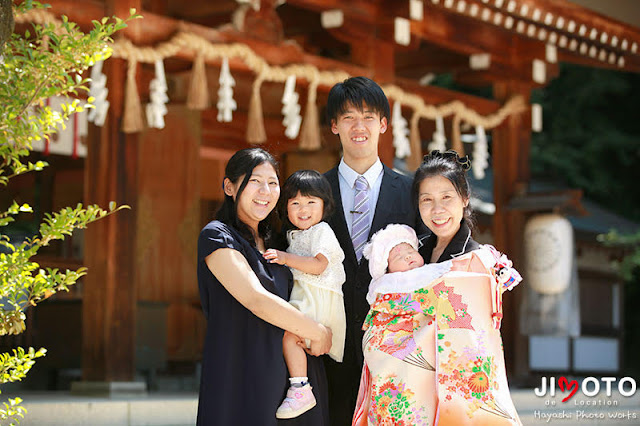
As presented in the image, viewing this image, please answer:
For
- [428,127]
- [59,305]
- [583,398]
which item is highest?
[428,127]

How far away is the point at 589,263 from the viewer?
526 inches

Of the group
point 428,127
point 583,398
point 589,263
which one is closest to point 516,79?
point 428,127

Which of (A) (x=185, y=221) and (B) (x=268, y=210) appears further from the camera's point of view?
(A) (x=185, y=221)

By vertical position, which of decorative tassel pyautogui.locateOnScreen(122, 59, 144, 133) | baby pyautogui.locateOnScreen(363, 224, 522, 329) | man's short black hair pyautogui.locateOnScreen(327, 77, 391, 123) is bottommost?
baby pyautogui.locateOnScreen(363, 224, 522, 329)

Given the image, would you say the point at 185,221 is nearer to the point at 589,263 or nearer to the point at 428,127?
the point at 428,127

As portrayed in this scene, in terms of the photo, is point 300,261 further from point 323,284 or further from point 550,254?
point 550,254

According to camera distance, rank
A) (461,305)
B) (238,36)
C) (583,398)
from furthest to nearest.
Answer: (583,398), (238,36), (461,305)

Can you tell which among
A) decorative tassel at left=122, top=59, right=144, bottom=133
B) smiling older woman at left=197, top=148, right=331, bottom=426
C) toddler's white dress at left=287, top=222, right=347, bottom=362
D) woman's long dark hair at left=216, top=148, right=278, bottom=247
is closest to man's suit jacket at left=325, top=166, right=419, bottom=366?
toddler's white dress at left=287, top=222, right=347, bottom=362

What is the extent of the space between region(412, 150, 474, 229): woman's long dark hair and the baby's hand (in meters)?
0.54

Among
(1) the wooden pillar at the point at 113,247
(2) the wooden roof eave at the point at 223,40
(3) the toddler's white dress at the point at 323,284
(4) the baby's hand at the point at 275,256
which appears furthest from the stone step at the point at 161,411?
(4) the baby's hand at the point at 275,256

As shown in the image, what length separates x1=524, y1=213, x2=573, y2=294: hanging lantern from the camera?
29.8 ft

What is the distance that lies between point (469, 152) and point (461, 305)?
9065 mm

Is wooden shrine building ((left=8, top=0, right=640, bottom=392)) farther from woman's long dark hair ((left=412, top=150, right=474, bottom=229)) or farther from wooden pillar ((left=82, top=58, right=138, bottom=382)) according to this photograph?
woman's long dark hair ((left=412, top=150, right=474, bottom=229))

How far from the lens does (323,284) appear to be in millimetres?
3408
